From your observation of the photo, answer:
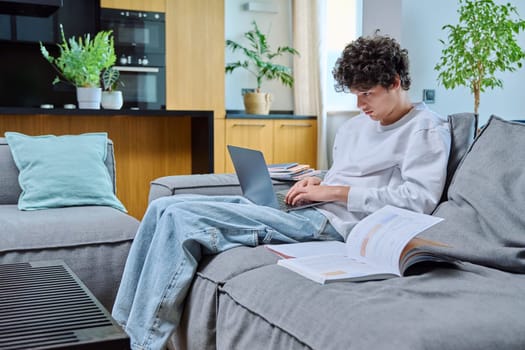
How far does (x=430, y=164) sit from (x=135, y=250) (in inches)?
36.1

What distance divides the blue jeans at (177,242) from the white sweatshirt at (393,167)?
138 mm

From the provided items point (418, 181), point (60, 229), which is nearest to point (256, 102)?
point (60, 229)

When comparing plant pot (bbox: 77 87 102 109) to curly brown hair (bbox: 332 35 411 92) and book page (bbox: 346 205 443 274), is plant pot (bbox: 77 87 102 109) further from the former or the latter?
book page (bbox: 346 205 443 274)

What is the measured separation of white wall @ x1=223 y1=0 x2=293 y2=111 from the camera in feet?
17.7

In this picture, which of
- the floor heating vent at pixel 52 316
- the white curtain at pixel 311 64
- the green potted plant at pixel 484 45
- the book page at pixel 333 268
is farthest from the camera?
the white curtain at pixel 311 64

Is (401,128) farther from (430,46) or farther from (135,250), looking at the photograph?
(430,46)

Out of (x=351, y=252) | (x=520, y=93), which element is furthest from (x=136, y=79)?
(x=351, y=252)

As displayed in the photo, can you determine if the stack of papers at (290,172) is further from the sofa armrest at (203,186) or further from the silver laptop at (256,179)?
the silver laptop at (256,179)

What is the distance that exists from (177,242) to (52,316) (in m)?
0.65

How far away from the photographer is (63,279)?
53.5 inches

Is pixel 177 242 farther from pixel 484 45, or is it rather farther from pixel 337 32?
pixel 337 32

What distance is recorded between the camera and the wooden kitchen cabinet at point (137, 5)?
4480mm

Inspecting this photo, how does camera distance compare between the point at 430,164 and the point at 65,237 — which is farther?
the point at 65,237

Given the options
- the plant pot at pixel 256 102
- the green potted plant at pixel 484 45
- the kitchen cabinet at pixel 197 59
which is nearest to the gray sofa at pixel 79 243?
the green potted plant at pixel 484 45
